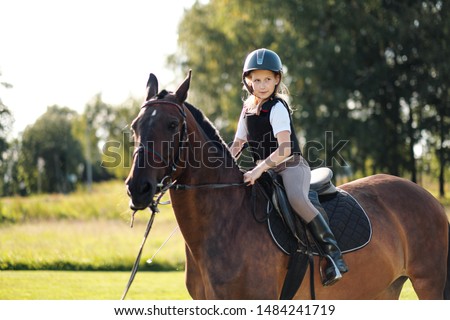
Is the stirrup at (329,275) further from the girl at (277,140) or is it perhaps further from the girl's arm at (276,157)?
the girl's arm at (276,157)

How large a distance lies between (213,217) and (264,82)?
4.36ft

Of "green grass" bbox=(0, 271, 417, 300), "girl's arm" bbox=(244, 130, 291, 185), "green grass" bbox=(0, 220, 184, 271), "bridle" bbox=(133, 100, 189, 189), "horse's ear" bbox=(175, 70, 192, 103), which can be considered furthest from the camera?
"green grass" bbox=(0, 220, 184, 271)

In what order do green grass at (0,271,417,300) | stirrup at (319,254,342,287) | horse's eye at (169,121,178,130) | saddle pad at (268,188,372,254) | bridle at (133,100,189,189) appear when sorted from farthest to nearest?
green grass at (0,271,417,300) → saddle pad at (268,188,372,254) → stirrup at (319,254,342,287) → horse's eye at (169,121,178,130) → bridle at (133,100,189,189)

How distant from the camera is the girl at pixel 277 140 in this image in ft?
16.8

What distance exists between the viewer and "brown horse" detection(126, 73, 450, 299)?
4363mm

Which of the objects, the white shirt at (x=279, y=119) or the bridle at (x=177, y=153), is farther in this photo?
the white shirt at (x=279, y=119)

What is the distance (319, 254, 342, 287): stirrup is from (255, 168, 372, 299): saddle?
4.5 inches

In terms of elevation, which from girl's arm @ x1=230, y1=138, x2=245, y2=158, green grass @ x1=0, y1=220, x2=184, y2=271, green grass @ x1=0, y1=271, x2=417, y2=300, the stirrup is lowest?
green grass @ x1=0, y1=220, x2=184, y2=271

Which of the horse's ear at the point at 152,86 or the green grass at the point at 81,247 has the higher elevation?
the horse's ear at the point at 152,86

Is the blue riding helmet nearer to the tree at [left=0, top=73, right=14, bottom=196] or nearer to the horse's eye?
the horse's eye

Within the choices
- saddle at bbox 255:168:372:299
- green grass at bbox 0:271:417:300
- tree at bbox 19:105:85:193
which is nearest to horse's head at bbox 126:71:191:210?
saddle at bbox 255:168:372:299

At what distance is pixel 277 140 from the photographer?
202 inches

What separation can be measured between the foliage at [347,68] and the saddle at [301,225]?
62.4ft

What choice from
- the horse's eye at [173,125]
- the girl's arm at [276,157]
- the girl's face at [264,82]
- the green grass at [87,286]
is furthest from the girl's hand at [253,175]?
the green grass at [87,286]
